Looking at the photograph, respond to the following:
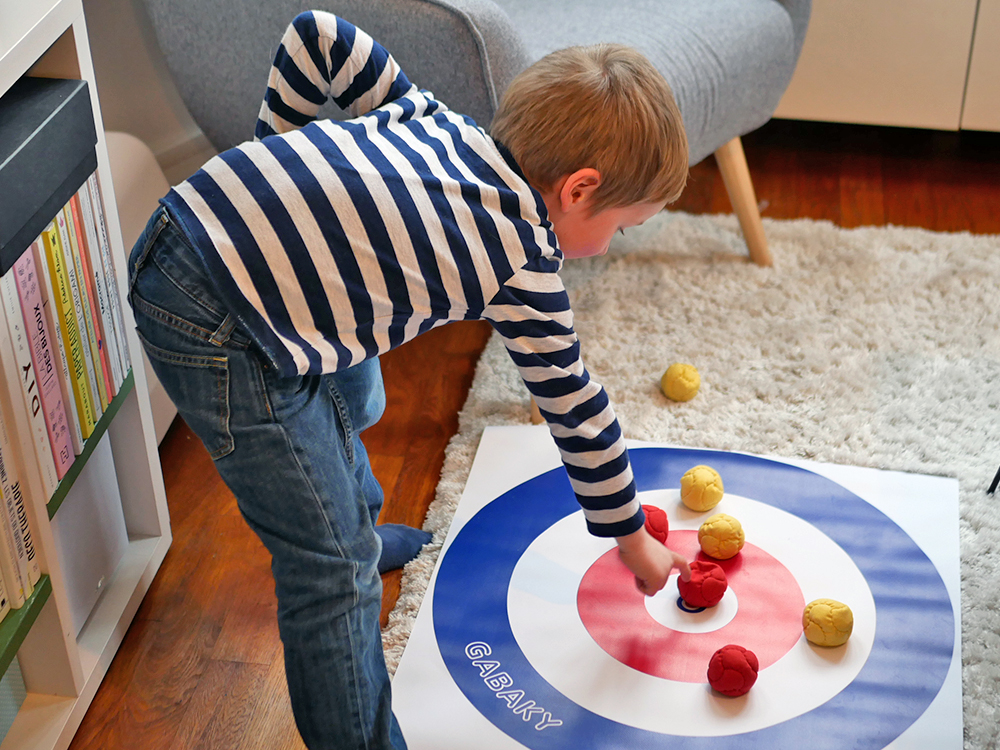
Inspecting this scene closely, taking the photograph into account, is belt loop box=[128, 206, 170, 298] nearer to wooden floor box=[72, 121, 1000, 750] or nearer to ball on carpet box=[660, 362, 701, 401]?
wooden floor box=[72, 121, 1000, 750]

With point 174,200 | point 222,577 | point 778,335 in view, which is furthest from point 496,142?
point 778,335

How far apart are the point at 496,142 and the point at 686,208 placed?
104cm

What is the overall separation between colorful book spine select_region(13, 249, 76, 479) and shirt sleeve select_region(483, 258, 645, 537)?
38cm

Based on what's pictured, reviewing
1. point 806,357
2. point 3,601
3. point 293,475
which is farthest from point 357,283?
point 806,357

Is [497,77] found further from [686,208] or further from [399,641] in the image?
[686,208]

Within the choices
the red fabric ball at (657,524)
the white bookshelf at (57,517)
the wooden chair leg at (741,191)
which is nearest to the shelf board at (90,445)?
the white bookshelf at (57,517)

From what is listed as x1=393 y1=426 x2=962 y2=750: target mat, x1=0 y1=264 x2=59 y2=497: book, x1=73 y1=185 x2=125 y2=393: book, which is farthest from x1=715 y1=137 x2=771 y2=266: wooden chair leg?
x1=0 y1=264 x2=59 y2=497: book

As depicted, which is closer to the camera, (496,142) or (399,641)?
(496,142)

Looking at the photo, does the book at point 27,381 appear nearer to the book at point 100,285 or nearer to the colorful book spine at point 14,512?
the colorful book spine at point 14,512

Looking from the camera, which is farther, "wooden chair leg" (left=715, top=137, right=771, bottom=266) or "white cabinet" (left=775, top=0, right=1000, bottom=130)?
"white cabinet" (left=775, top=0, right=1000, bottom=130)

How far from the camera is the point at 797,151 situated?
6.39 feet

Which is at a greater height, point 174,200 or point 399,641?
point 174,200

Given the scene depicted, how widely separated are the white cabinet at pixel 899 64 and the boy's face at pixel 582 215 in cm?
117

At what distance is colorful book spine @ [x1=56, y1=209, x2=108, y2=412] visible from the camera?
85cm
